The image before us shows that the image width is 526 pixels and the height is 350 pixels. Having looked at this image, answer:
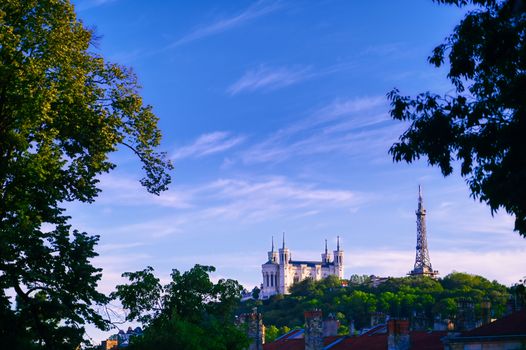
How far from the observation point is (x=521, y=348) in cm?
3369

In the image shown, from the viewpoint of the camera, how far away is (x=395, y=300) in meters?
147

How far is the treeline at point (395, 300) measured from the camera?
137500 mm

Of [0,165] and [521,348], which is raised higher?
[0,165]

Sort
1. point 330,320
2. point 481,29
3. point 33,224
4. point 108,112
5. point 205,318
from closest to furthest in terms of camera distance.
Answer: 1. point 481,29
2. point 33,224
3. point 108,112
4. point 205,318
5. point 330,320

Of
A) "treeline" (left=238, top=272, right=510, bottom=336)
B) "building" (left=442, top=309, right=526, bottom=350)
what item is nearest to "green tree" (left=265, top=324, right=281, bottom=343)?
"treeline" (left=238, top=272, right=510, bottom=336)

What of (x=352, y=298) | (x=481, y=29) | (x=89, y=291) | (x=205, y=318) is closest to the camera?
(x=481, y=29)

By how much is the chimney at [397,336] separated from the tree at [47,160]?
2169cm

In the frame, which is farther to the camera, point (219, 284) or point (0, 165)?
point (219, 284)

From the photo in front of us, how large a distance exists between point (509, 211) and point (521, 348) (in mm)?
15564

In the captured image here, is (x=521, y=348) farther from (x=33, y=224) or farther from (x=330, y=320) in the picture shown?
(x=330, y=320)

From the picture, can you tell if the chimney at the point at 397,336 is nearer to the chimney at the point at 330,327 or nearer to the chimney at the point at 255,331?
the chimney at the point at 255,331

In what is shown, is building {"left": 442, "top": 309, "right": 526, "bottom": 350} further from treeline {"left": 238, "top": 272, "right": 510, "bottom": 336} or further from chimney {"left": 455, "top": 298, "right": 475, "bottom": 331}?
treeline {"left": 238, "top": 272, "right": 510, "bottom": 336}

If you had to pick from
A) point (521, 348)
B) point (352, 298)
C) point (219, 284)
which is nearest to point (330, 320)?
point (219, 284)

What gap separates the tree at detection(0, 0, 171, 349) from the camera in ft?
82.9
